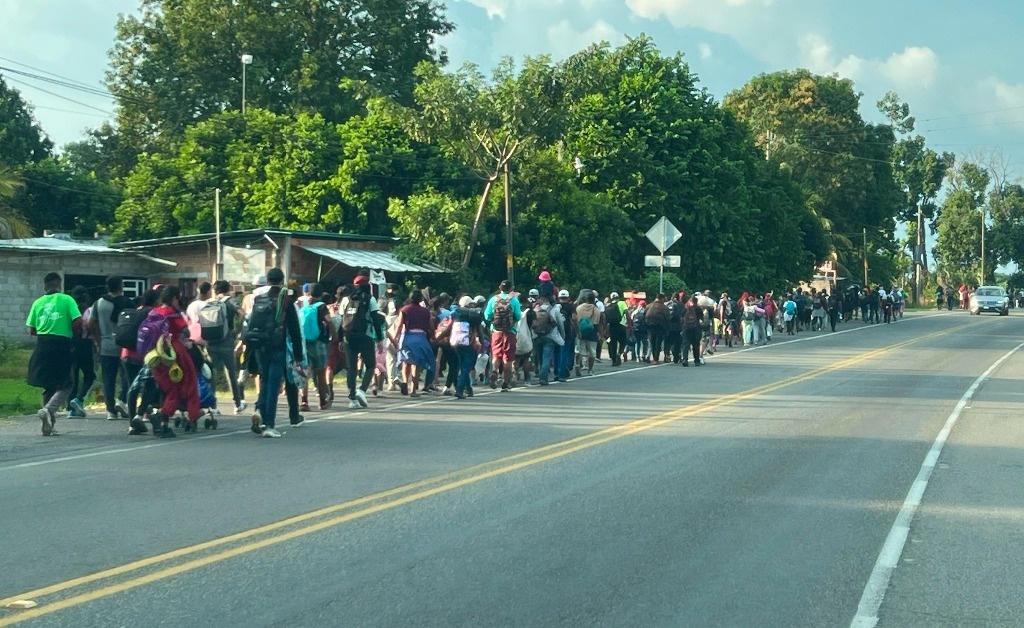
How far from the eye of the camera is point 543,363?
22.6 meters

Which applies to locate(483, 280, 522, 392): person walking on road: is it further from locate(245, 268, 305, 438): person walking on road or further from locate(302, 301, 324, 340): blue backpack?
locate(245, 268, 305, 438): person walking on road

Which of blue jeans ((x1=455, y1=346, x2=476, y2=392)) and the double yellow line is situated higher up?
blue jeans ((x1=455, y1=346, x2=476, y2=392))

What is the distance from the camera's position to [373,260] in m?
35.9

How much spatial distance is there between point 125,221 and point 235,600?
140ft

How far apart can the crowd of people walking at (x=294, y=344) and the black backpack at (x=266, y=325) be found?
0.01 meters

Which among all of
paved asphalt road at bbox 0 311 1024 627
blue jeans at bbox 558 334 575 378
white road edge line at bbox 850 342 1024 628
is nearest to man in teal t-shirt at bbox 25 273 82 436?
paved asphalt road at bbox 0 311 1024 627

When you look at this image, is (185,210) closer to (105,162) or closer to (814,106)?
(105,162)

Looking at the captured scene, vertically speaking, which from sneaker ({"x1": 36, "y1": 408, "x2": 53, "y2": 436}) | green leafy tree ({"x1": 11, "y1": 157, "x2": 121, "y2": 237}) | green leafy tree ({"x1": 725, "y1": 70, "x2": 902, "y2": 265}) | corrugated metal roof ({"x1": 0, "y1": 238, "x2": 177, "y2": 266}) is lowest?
sneaker ({"x1": 36, "y1": 408, "x2": 53, "y2": 436})

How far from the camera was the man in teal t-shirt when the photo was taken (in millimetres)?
14344

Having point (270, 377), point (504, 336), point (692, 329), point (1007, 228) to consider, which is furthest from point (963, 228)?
point (270, 377)

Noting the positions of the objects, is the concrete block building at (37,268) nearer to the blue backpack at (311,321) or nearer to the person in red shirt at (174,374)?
the blue backpack at (311,321)

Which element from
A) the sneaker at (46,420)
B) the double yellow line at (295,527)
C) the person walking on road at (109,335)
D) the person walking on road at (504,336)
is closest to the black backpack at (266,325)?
the sneaker at (46,420)

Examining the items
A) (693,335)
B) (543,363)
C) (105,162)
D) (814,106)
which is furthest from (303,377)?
(814,106)

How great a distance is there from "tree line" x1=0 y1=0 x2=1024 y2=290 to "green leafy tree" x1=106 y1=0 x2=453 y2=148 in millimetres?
93
